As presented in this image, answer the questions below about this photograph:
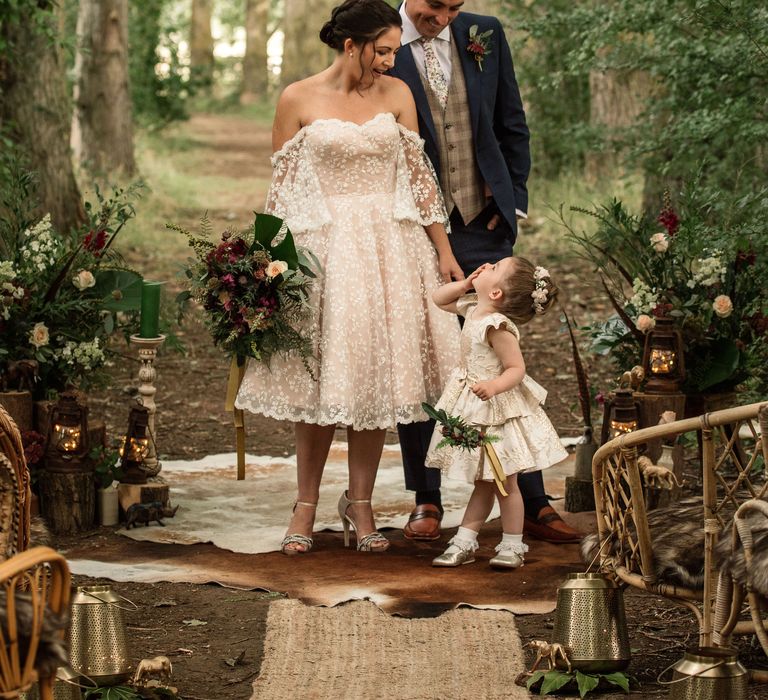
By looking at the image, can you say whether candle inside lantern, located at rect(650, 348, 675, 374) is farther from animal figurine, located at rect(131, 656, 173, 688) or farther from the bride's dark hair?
animal figurine, located at rect(131, 656, 173, 688)

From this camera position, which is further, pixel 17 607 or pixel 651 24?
pixel 651 24

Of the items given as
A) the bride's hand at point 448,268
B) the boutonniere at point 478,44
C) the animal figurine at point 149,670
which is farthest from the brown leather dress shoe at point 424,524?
the animal figurine at point 149,670

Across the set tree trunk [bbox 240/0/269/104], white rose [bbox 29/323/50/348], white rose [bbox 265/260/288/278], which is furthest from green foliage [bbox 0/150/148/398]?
tree trunk [bbox 240/0/269/104]

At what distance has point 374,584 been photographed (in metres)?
4.71

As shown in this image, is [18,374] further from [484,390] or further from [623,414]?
[623,414]

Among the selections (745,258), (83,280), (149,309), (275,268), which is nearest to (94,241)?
(83,280)

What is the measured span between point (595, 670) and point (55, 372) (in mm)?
2970

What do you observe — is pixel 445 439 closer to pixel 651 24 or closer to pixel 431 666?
pixel 431 666

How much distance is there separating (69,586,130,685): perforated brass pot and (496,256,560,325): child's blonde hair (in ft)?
6.41

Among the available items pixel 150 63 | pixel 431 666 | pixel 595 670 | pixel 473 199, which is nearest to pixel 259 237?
pixel 473 199

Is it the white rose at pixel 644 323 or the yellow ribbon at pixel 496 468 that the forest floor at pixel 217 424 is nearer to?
the yellow ribbon at pixel 496 468

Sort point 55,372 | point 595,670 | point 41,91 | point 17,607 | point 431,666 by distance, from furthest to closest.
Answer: point 41,91, point 55,372, point 431,666, point 595,670, point 17,607

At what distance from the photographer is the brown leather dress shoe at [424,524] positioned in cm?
530

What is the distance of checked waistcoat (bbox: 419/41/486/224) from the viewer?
526cm
